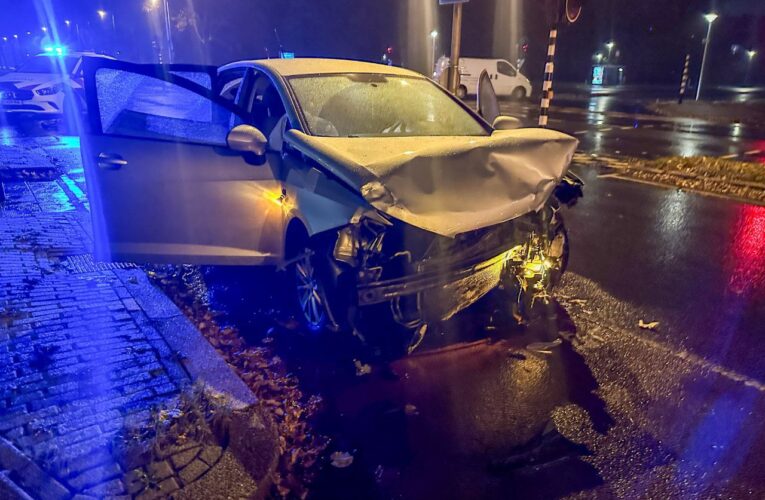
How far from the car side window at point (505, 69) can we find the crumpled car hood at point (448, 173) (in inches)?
1066

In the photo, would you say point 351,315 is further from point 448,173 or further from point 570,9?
point 570,9

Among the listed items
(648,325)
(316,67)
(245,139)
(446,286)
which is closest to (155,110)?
(245,139)

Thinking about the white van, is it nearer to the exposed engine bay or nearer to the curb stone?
the exposed engine bay

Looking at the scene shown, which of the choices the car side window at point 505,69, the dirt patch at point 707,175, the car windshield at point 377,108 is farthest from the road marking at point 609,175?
the car side window at point 505,69

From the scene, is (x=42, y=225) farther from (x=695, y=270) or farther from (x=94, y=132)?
(x=695, y=270)

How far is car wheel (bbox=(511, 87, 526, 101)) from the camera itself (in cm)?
2991

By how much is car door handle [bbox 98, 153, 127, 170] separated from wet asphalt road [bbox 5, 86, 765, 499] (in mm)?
1482

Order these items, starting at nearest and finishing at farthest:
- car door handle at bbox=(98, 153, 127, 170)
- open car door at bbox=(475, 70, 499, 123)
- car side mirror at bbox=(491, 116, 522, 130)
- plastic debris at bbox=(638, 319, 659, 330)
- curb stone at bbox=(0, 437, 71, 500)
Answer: curb stone at bbox=(0, 437, 71, 500) < car door handle at bbox=(98, 153, 127, 170) < plastic debris at bbox=(638, 319, 659, 330) < car side mirror at bbox=(491, 116, 522, 130) < open car door at bbox=(475, 70, 499, 123)

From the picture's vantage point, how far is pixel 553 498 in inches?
108

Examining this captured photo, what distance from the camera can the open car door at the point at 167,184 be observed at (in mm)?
4281

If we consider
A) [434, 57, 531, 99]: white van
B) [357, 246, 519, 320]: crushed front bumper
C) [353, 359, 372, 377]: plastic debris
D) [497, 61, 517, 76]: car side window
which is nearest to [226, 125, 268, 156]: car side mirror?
[357, 246, 519, 320]: crushed front bumper

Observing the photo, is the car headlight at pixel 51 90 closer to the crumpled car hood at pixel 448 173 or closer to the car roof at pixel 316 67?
the car roof at pixel 316 67

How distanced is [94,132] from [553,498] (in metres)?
4.06

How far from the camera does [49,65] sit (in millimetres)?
14617
